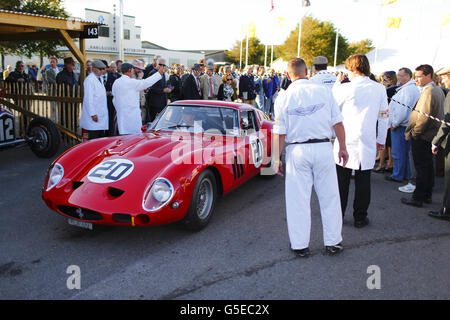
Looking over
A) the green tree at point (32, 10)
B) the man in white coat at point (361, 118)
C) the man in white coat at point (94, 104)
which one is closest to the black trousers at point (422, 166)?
the man in white coat at point (361, 118)

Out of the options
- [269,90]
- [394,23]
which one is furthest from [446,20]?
[269,90]

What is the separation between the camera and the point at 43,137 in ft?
22.2

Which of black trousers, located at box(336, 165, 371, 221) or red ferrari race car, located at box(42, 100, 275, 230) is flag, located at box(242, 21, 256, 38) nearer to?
red ferrari race car, located at box(42, 100, 275, 230)

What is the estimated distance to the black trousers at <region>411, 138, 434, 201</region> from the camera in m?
4.80

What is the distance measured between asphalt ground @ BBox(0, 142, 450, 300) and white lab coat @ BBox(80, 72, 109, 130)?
97.6 inches

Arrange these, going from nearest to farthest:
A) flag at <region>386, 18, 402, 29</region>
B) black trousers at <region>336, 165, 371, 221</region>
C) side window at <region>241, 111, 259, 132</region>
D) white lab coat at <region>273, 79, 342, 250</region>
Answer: white lab coat at <region>273, 79, 342, 250</region>, black trousers at <region>336, 165, 371, 221</region>, side window at <region>241, 111, 259, 132</region>, flag at <region>386, 18, 402, 29</region>

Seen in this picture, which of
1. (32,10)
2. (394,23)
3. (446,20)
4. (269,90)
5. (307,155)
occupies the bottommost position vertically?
(307,155)

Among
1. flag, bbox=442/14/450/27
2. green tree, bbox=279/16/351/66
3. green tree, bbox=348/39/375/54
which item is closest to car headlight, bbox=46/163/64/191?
flag, bbox=442/14/450/27

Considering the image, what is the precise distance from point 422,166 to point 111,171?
13.3ft

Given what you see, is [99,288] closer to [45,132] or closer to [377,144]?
[377,144]

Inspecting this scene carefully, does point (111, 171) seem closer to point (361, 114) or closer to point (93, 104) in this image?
point (361, 114)

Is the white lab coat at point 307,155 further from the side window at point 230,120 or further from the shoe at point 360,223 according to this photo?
the side window at point 230,120

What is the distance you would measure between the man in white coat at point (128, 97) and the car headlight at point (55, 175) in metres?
2.48
